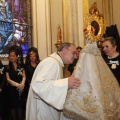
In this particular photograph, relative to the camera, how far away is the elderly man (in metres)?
2.35

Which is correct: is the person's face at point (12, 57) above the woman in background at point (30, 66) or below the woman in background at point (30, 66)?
above

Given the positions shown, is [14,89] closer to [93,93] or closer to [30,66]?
[30,66]

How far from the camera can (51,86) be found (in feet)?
7.84

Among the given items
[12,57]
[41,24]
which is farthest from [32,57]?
[41,24]

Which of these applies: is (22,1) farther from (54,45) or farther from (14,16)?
(54,45)

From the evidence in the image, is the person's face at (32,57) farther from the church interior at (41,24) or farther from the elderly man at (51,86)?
the elderly man at (51,86)

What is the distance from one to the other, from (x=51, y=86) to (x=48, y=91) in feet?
0.20

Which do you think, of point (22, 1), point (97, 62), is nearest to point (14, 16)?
point (22, 1)

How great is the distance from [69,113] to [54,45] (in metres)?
5.53

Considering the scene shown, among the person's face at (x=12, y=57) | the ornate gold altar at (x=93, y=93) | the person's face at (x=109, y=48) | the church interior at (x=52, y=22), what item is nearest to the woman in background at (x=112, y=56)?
the person's face at (x=109, y=48)

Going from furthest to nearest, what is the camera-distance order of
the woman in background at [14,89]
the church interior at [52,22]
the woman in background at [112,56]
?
the church interior at [52,22] < the woman in background at [14,89] < the woman in background at [112,56]

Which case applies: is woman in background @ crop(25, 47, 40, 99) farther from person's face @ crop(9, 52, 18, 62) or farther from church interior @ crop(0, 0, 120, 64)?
church interior @ crop(0, 0, 120, 64)

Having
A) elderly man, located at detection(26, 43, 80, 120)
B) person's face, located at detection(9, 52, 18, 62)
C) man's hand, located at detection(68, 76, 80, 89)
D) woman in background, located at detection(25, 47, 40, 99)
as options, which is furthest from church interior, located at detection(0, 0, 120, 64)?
man's hand, located at detection(68, 76, 80, 89)

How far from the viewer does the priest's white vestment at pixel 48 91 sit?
7.75ft
